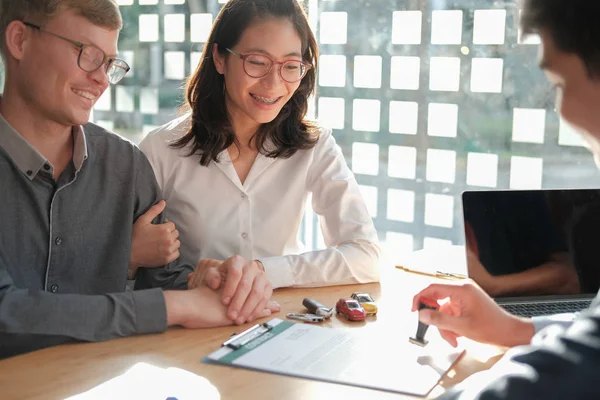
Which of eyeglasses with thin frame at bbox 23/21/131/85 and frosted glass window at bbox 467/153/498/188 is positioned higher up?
eyeglasses with thin frame at bbox 23/21/131/85

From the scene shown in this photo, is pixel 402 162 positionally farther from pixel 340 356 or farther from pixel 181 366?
pixel 181 366

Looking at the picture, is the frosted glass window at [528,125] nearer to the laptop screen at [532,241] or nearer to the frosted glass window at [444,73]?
the frosted glass window at [444,73]

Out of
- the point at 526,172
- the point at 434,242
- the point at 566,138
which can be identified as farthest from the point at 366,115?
the point at 566,138

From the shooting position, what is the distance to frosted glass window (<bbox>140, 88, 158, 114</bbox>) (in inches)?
163

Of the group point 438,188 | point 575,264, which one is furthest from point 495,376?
point 438,188

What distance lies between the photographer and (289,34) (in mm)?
2066

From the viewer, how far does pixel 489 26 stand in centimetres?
294

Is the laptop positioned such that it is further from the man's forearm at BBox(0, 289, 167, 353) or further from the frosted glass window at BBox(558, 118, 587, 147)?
the frosted glass window at BBox(558, 118, 587, 147)

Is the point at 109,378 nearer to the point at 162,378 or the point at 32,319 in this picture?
the point at 162,378

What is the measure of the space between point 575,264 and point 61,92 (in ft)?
4.40

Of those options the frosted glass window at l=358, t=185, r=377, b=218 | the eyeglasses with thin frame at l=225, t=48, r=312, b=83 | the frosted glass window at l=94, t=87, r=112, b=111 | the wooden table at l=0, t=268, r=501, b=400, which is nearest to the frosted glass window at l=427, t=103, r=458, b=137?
the frosted glass window at l=358, t=185, r=377, b=218

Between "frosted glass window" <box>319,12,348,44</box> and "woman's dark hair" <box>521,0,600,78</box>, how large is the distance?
8.57 ft

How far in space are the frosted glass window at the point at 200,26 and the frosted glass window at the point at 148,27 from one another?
276 mm

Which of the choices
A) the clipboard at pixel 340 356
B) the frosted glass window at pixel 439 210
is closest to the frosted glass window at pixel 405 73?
the frosted glass window at pixel 439 210
